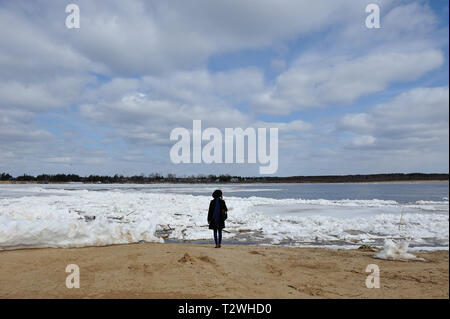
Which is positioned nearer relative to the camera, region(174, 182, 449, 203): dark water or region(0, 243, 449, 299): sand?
region(0, 243, 449, 299): sand

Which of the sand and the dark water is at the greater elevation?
the sand

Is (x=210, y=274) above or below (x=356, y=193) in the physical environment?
above

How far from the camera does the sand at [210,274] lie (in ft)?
18.0

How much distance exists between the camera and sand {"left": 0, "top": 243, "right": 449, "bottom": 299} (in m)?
5.50

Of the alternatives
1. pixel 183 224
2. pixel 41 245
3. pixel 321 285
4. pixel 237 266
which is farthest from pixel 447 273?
pixel 183 224

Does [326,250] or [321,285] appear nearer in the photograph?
[321,285]

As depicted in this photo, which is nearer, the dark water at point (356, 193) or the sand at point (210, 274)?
the sand at point (210, 274)

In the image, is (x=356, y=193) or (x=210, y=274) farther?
(x=356, y=193)

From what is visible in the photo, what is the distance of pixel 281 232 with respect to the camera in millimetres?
13258

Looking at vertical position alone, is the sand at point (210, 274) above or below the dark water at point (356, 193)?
above

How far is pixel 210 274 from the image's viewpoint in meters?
6.53
